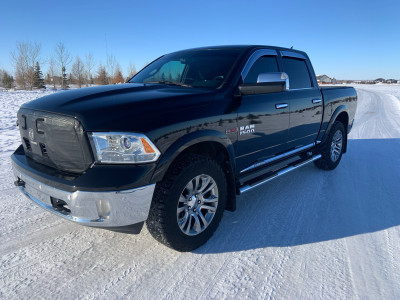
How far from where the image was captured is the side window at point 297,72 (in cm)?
400

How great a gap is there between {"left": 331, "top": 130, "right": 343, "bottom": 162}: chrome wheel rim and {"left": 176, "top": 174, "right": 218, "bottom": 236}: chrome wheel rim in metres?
3.16

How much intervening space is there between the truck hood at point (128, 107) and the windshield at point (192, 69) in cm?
42

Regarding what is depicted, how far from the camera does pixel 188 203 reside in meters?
2.50

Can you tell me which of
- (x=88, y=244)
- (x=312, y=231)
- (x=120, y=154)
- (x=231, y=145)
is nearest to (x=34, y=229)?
(x=88, y=244)

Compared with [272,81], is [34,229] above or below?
below

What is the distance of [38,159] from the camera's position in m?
2.54

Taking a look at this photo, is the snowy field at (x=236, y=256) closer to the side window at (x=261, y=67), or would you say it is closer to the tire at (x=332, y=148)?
the tire at (x=332, y=148)

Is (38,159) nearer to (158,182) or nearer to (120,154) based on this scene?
(120,154)

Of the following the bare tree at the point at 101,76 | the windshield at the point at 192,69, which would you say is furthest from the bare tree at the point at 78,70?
the windshield at the point at 192,69

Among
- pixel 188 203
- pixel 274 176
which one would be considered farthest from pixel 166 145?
pixel 274 176

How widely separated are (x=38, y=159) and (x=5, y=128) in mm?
6653

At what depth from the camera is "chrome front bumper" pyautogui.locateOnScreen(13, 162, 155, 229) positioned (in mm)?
2002

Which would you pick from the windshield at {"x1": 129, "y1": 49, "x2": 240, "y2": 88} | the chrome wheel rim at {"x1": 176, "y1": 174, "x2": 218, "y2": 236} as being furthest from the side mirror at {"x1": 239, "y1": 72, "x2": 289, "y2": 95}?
the chrome wheel rim at {"x1": 176, "y1": 174, "x2": 218, "y2": 236}

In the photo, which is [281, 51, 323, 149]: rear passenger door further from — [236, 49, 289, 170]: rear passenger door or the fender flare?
the fender flare
